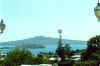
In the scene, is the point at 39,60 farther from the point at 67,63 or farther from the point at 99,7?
the point at 99,7

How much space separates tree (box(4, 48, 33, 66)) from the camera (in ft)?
69.2

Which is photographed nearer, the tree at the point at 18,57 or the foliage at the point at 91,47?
the tree at the point at 18,57

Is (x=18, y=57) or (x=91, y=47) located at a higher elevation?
(x=91, y=47)

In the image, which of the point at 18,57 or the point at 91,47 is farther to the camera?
the point at 91,47

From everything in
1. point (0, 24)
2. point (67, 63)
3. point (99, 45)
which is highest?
point (0, 24)

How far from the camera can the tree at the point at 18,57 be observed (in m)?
21.1

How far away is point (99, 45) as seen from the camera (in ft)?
70.7

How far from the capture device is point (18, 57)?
70.0 ft

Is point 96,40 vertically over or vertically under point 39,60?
over

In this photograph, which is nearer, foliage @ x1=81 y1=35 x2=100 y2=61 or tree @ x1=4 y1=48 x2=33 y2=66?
tree @ x1=4 y1=48 x2=33 y2=66

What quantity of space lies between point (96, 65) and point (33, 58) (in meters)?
6.46

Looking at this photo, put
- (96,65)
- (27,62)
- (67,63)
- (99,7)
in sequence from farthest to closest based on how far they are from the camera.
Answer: (67,63) < (27,62) < (96,65) < (99,7)

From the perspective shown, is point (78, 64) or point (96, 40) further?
point (96, 40)

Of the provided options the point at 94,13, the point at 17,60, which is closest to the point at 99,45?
the point at 17,60
